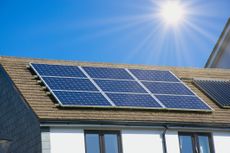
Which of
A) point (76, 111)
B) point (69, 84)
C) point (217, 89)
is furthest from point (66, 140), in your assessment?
point (217, 89)

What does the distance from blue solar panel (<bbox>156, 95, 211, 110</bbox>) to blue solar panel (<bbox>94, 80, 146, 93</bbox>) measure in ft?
3.74

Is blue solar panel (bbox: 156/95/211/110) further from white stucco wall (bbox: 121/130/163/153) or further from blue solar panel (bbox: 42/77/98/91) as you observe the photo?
blue solar panel (bbox: 42/77/98/91)

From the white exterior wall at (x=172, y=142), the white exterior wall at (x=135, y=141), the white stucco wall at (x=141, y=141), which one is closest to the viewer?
the white exterior wall at (x=135, y=141)

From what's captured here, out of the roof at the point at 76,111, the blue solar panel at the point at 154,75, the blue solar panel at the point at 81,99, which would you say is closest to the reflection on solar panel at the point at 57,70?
the roof at the point at 76,111

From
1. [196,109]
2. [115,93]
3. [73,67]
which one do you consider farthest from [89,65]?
[196,109]

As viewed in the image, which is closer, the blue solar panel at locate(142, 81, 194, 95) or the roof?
the roof

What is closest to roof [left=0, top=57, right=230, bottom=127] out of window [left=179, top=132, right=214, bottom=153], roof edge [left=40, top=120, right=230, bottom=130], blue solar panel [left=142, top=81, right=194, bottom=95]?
roof edge [left=40, top=120, right=230, bottom=130]

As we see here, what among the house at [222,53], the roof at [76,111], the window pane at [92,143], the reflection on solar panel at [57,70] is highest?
the house at [222,53]

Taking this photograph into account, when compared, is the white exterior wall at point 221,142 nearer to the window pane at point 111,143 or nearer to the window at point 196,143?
the window at point 196,143

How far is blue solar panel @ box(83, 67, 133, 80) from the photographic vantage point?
103ft

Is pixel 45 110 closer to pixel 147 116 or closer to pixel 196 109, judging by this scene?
pixel 147 116

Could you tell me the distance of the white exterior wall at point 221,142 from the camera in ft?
93.3

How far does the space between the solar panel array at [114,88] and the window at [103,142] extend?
5.15 ft

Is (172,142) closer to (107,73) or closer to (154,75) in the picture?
(107,73)
